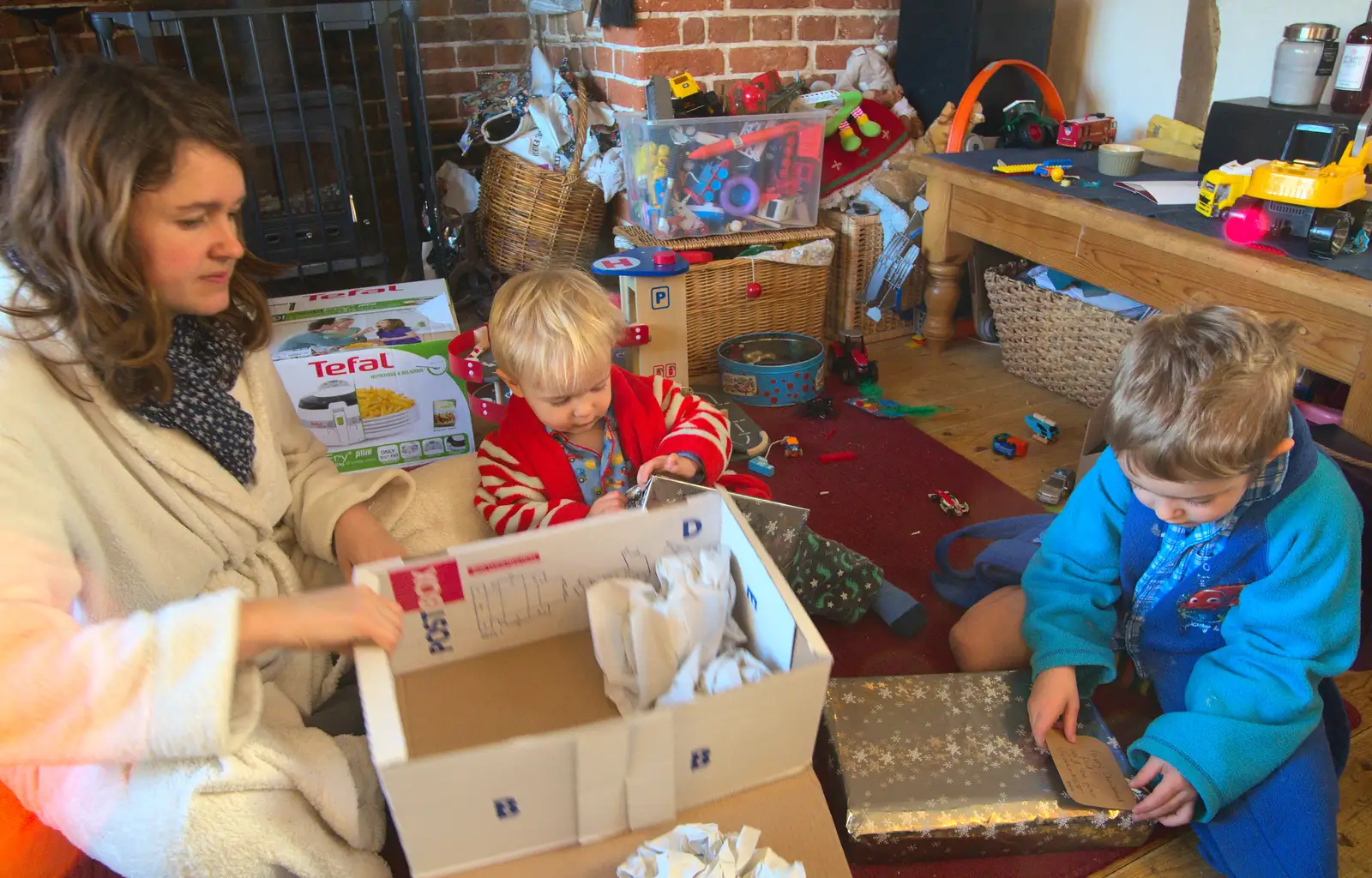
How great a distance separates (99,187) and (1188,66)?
7.61 feet

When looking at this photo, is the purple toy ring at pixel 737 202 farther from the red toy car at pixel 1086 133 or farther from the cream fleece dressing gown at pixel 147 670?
the cream fleece dressing gown at pixel 147 670

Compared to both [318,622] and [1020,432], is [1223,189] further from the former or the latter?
[318,622]

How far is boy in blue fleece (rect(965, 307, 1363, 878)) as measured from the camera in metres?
0.90

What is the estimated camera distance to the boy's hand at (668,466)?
122cm

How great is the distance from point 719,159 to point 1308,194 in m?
1.20

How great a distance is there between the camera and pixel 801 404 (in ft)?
6.95

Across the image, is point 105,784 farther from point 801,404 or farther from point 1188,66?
point 1188,66

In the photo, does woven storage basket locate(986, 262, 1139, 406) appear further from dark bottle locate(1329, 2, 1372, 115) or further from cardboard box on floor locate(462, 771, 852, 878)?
cardboard box on floor locate(462, 771, 852, 878)

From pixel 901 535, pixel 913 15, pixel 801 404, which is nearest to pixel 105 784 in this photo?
pixel 901 535

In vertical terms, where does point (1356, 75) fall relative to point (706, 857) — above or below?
above

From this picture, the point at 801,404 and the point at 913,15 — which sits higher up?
the point at 913,15

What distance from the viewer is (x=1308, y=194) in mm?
1474

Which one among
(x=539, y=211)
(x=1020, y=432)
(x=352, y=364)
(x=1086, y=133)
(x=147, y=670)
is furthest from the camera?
(x=539, y=211)

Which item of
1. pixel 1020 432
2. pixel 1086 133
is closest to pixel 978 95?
Result: pixel 1086 133
